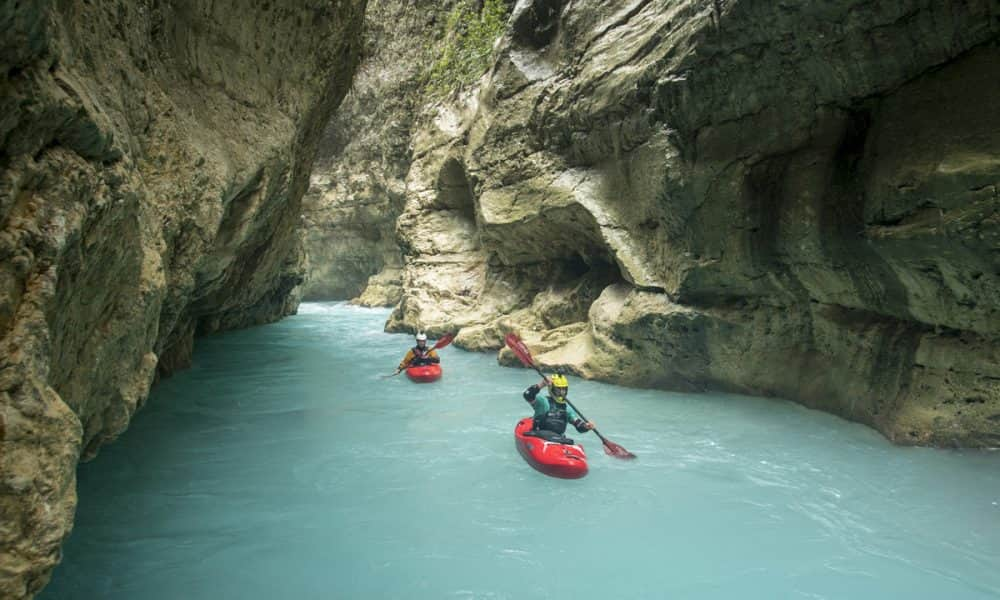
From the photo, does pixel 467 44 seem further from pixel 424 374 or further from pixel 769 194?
pixel 769 194

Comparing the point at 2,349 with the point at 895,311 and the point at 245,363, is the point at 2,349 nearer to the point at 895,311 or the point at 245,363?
the point at 895,311

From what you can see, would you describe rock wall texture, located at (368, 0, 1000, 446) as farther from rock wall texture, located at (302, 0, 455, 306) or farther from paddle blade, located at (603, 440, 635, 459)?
rock wall texture, located at (302, 0, 455, 306)

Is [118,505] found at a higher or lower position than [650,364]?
lower

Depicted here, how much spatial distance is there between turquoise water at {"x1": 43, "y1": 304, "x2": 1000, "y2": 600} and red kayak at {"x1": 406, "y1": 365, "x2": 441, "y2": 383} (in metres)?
1.62

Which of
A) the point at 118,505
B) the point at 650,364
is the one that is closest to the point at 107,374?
the point at 118,505

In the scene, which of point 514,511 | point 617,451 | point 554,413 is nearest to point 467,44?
point 554,413

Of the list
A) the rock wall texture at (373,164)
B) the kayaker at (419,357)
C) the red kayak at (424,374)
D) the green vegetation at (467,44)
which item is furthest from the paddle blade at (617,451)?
the rock wall texture at (373,164)

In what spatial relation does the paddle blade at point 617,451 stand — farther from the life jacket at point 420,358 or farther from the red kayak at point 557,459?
the life jacket at point 420,358

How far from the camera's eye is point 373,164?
2389 centimetres

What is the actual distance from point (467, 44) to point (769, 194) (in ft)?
33.8

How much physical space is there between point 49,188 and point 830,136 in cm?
738

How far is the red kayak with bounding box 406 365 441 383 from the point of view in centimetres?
977

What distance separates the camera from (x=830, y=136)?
6.46 metres

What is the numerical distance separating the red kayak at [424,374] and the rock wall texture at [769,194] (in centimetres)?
214
